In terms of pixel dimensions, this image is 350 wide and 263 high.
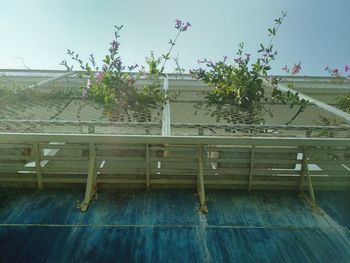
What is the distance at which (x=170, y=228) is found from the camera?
11.2 feet

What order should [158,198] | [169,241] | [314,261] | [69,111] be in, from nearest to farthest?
[314,261] < [169,241] < [158,198] < [69,111]

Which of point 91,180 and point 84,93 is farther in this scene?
point 84,93

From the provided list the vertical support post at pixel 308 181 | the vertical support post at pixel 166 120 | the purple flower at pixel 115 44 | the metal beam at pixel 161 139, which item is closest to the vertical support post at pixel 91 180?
the metal beam at pixel 161 139

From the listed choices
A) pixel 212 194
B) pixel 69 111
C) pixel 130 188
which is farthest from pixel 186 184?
pixel 69 111

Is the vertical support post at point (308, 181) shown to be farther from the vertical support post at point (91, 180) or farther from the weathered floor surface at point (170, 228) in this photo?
the vertical support post at point (91, 180)

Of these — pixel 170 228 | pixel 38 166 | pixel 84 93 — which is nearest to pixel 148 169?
pixel 170 228

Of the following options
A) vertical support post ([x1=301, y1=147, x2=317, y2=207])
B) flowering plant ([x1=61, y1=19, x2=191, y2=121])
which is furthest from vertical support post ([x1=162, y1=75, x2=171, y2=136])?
vertical support post ([x1=301, y1=147, x2=317, y2=207])

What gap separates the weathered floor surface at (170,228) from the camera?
3027 mm

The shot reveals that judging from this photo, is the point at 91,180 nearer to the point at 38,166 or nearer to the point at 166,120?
the point at 38,166

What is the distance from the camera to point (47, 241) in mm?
3158

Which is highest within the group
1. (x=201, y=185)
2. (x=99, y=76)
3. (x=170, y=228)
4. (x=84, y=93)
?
(x=99, y=76)

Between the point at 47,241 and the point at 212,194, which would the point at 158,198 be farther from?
the point at 47,241

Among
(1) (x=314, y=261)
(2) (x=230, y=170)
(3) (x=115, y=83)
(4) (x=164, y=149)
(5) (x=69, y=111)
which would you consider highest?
(3) (x=115, y=83)

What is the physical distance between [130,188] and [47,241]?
4.48 ft
